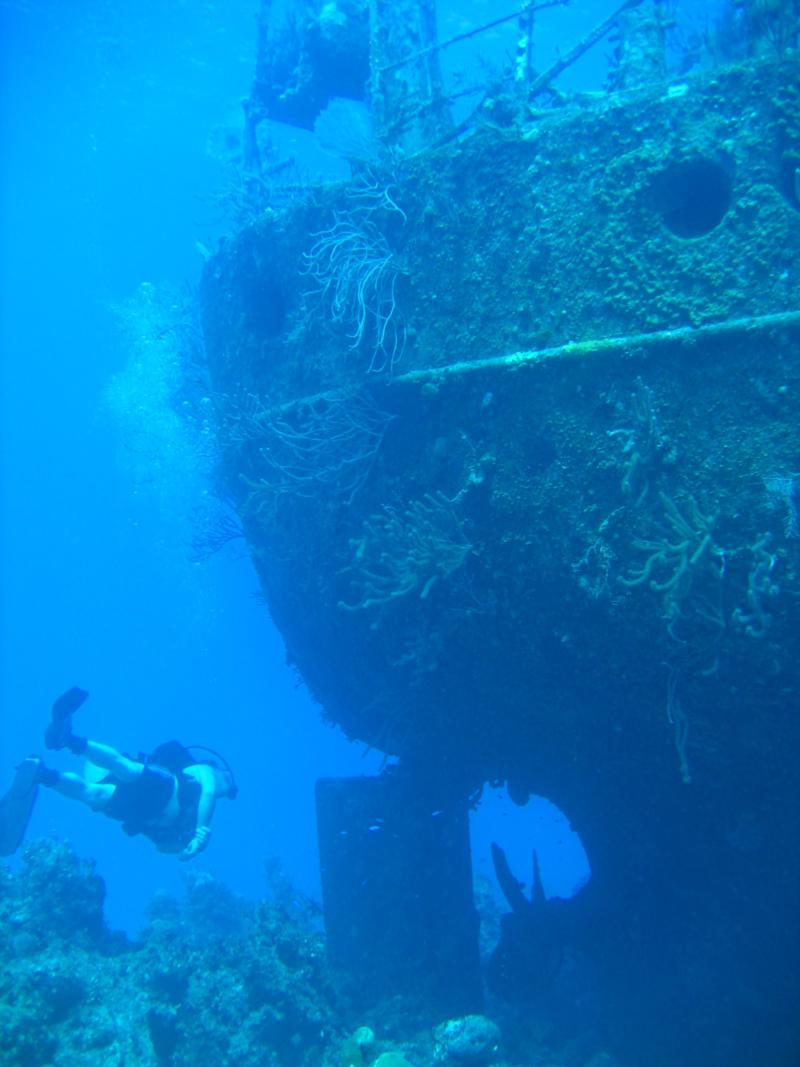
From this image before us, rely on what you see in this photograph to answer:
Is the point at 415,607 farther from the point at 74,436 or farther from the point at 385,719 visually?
Answer: the point at 74,436

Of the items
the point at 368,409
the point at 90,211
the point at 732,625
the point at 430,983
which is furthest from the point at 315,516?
the point at 90,211

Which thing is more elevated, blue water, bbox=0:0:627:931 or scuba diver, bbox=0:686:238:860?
blue water, bbox=0:0:627:931

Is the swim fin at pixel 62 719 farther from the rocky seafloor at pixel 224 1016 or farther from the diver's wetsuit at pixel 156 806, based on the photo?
the rocky seafloor at pixel 224 1016

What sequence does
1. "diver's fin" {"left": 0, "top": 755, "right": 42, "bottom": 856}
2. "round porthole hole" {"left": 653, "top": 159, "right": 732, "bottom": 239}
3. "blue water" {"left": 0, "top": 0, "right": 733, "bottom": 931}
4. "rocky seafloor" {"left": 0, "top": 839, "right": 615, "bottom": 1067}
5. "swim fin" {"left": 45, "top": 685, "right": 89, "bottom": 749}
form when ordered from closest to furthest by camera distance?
"round porthole hole" {"left": 653, "top": 159, "right": 732, "bottom": 239} < "rocky seafloor" {"left": 0, "top": 839, "right": 615, "bottom": 1067} < "swim fin" {"left": 45, "top": 685, "right": 89, "bottom": 749} < "diver's fin" {"left": 0, "top": 755, "right": 42, "bottom": 856} < "blue water" {"left": 0, "top": 0, "right": 733, "bottom": 931}

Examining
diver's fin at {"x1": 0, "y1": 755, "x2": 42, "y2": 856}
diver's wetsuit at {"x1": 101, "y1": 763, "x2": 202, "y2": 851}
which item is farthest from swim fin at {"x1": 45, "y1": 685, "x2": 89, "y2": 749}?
diver's wetsuit at {"x1": 101, "y1": 763, "x2": 202, "y2": 851}

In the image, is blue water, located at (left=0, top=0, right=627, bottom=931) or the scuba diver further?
blue water, located at (left=0, top=0, right=627, bottom=931)

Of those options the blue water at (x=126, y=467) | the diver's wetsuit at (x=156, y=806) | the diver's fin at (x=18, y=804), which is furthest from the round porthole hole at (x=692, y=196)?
the diver's fin at (x=18, y=804)

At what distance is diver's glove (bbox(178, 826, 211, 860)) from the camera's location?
7820 millimetres

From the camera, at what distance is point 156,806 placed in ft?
26.2

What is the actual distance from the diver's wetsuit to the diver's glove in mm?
229

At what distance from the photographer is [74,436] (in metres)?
86.8

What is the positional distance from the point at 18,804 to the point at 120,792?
1240 mm

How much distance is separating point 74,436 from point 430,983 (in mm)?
92191

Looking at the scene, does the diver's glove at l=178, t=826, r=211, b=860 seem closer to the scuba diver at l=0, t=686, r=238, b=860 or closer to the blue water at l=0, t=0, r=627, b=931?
the scuba diver at l=0, t=686, r=238, b=860
